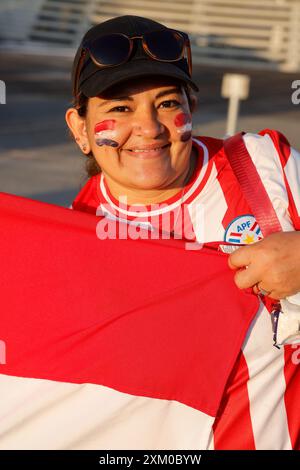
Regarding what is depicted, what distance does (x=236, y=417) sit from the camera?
105 inches

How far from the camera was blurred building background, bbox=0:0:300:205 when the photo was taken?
12.0 m

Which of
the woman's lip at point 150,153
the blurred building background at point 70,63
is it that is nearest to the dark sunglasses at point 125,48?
the woman's lip at point 150,153

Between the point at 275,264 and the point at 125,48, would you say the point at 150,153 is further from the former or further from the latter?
the point at 275,264

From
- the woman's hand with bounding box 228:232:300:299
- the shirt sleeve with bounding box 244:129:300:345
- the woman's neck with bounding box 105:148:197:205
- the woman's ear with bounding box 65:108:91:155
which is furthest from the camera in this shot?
the woman's ear with bounding box 65:108:91:155

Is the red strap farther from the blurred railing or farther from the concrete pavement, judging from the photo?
the blurred railing

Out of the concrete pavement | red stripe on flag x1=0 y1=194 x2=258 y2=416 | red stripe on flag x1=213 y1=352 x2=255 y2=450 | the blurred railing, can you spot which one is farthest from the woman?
the blurred railing

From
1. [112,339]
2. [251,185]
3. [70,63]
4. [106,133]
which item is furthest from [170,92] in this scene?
[70,63]

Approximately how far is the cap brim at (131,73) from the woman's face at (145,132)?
0.05 metres

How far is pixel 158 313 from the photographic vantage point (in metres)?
2.70

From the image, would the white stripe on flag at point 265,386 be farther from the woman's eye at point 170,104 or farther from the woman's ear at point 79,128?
the woman's ear at point 79,128

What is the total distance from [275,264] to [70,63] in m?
23.3

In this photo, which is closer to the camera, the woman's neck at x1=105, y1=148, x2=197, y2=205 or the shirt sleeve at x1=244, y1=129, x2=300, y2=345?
the shirt sleeve at x1=244, y1=129, x2=300, y2=345

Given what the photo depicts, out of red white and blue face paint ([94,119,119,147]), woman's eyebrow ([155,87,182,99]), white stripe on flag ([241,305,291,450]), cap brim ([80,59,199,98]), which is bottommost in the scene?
white stripe on flag ([241,305,291,450])

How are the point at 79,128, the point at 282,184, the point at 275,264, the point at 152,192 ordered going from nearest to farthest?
the point at 275,264 → the point at 282,184 → the point at 152,192 → the point at 79,128
